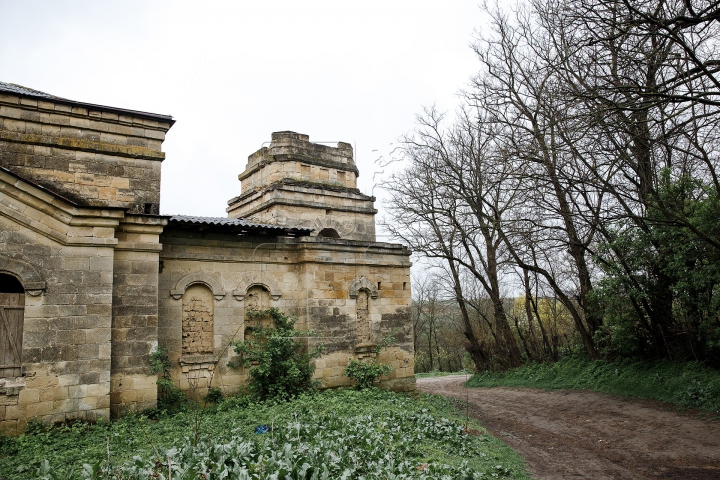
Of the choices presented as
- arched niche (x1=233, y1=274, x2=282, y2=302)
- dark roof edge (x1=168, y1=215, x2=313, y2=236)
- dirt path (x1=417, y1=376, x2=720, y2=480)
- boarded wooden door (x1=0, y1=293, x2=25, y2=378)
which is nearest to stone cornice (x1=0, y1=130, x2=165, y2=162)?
dark roof edge (x1=168, y1=215, x2=313, y2=236)

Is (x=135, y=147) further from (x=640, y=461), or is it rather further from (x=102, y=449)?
(x=640, y=461)

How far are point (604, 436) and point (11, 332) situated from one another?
11.8m

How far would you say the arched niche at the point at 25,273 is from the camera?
9133 mm

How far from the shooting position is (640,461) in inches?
354

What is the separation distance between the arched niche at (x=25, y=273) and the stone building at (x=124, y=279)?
0.8 inches

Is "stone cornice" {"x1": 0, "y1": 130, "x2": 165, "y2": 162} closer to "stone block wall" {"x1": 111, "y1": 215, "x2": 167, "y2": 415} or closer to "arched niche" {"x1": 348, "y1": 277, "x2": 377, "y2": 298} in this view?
"stone block wall" {"x1": 111, "y1": 215, "x2": 167, "y2": 415}

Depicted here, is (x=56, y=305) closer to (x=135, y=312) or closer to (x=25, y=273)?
(x=25, y=273)

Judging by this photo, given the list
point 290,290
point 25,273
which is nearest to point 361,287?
point 290,290

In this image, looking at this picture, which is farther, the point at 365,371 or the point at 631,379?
the point at 631,379

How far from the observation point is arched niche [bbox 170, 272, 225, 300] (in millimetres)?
11579

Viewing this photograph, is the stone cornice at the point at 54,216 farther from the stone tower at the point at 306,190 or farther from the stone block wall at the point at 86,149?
the stone tower at the point at 306,190

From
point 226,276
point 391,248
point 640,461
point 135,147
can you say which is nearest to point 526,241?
point 391,248

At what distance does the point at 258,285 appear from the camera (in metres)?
13.0

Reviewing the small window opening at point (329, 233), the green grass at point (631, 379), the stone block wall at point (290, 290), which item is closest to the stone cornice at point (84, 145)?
the stone block wall at point (290, 290)
